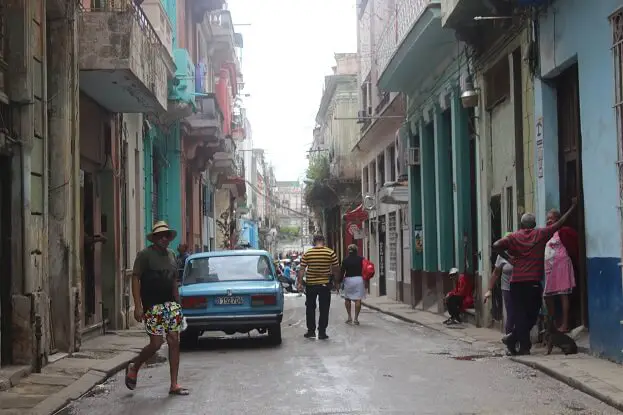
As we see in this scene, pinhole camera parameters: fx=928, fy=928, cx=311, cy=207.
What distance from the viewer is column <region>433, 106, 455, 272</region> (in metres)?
21.9

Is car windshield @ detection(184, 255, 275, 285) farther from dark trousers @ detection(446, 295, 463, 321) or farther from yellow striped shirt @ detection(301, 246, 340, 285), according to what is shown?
dark trousers @ detection(446, 295, 463, 321)

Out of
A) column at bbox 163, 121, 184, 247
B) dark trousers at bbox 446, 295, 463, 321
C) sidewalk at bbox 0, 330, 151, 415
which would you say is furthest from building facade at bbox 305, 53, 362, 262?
sidewalk at bbox 0, 330, 151, 415

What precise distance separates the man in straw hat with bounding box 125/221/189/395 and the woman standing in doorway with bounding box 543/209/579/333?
16.2 feet

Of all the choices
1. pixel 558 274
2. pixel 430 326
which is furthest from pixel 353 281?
pixel 558 274

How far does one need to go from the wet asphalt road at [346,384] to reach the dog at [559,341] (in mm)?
616

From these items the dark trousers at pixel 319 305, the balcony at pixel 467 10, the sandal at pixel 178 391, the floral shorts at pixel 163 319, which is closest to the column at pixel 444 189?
the balcony at pixel 467 10

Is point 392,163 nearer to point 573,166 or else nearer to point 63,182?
point 573,166

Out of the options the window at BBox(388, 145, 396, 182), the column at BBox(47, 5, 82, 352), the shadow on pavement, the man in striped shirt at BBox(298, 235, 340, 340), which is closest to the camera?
the column at BBox(47, 5, 82, 352)

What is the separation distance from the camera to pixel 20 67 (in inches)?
432

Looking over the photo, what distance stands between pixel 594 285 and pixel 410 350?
10.4 feet

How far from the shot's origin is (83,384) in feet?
33.3

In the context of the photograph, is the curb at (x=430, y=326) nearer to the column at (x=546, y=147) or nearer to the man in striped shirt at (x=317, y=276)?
the man in striped shirt at (x=317, y=276)

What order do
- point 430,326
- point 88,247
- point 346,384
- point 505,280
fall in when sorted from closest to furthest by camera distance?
point 346,384 < point 505,280 < point 88,247 < point 430,326

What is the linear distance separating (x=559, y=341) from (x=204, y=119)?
59.4ft
